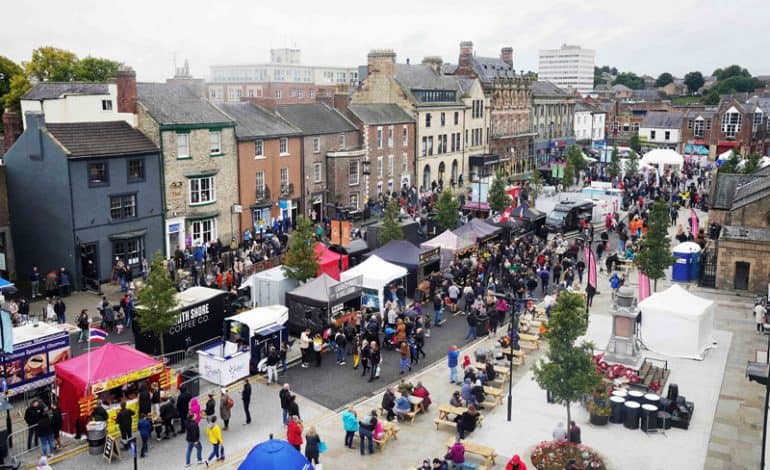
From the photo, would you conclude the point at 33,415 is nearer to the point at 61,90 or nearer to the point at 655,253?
the point at 655,253

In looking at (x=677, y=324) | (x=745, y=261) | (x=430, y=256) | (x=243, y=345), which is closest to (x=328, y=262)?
(x=430, y=256)

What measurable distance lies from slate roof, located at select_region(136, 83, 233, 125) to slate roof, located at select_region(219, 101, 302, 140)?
1.90 meters

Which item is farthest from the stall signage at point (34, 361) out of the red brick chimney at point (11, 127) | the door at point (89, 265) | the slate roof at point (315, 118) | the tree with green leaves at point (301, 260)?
the slate roof at point (315, 118)

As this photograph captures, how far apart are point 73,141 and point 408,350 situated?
66.9 ft

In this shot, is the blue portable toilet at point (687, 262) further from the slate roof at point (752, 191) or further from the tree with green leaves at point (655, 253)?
the tree with green leaves at point (655, 253)

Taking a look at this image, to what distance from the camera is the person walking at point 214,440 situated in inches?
683

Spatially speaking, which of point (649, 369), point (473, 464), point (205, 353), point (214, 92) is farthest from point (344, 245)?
point (214, 92)

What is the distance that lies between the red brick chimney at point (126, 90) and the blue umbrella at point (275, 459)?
27339 millimetres

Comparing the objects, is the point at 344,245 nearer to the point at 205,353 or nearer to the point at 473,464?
the point at 205,353

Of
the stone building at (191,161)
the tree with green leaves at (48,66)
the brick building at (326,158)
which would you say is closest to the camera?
the stone building at (191,161)

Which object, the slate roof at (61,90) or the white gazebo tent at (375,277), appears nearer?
the white gazebo tent at (375,277)

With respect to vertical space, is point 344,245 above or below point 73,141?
below

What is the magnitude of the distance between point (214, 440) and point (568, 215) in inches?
1340

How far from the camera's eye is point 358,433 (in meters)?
19.0
